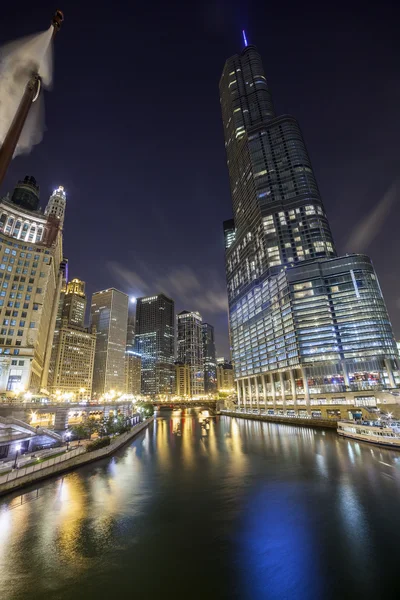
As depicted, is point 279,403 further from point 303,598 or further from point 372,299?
point 303,598

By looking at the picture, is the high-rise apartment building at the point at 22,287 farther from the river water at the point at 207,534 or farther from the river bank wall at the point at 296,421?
the river bank wall at the point at 296,421

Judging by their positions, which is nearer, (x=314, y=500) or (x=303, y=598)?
(x=303, y=598)

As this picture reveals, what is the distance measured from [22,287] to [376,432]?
362 ft

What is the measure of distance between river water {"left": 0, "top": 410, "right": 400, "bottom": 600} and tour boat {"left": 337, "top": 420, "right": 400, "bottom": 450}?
12.5 m

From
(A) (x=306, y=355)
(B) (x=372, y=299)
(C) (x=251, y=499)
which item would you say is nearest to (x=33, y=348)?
(C) (x=251, y=499)

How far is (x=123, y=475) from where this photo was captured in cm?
3884

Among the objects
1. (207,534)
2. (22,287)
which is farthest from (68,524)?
(22,287)

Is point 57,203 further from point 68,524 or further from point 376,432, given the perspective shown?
point 376,432

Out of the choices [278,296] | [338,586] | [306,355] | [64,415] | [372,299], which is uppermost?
[278,296]

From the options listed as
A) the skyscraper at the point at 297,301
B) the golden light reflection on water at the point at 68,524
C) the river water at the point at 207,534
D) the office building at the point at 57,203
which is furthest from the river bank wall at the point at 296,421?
the office building at the point at 57,203

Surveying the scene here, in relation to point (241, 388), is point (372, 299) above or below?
above

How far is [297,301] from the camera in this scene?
5148 inches

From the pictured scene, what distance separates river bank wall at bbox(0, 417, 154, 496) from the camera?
30.1 meters

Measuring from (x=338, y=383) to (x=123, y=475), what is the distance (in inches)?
3854
